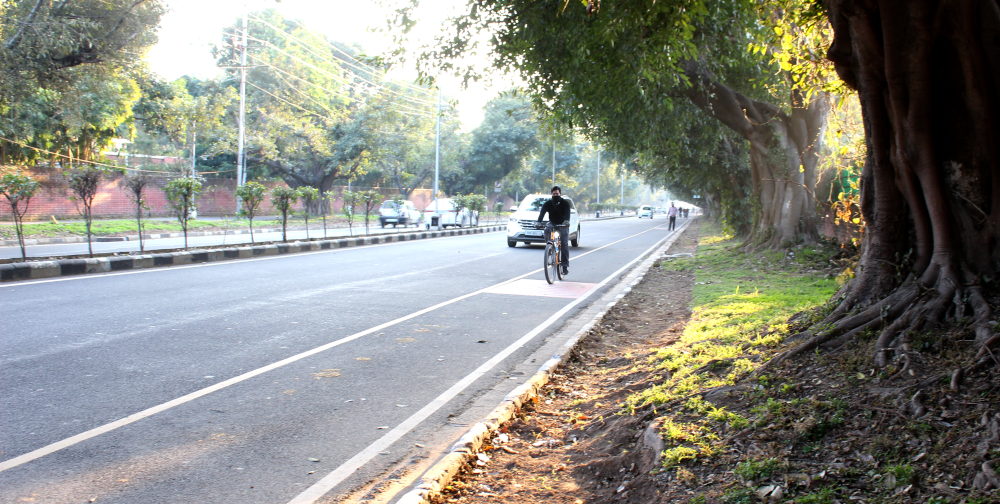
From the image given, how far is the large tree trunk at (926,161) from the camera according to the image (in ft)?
15.5

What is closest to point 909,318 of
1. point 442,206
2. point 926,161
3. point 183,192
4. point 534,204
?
point 926,161

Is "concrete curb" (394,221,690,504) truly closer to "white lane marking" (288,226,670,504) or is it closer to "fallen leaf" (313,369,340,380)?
"white lane marking" (288,226,670,504)

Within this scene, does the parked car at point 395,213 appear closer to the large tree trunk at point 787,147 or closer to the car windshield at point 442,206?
the car windshield at point 442,206

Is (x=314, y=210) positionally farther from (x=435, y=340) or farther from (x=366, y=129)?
(x=435, y=340)

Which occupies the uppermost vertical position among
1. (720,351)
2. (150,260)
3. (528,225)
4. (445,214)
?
(445,214)

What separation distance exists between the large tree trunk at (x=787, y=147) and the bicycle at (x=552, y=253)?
4810 mm

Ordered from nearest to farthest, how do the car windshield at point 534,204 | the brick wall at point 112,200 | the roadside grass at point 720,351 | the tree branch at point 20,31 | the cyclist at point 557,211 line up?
the roadside grass at point 720,351 < the cyclist at point 557,211 < the tree branch at point 20,31 < the car windshield at point 534,204 < the brick wall at point 112,200

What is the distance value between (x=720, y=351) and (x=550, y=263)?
24.8ft

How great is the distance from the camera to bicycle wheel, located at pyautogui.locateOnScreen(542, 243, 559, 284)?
13.6 metres

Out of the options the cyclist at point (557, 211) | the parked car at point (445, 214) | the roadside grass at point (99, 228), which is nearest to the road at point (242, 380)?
the cyclist at point (557, 211)

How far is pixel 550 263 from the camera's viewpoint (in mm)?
Answer: 13852

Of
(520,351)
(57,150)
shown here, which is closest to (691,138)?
(520,351)

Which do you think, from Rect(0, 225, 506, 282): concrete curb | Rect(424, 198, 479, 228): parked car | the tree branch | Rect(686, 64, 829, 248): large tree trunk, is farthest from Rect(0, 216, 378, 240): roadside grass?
Rect(686, 64, 829, 248): large tree trunk

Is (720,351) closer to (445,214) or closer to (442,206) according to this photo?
(445,214)
